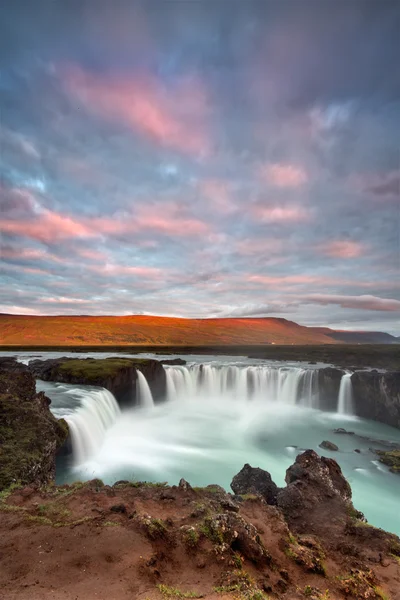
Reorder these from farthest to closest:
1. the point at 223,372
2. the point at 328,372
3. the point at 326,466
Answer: the point at 223,372 < the point at 328,372 < the point at 326,466

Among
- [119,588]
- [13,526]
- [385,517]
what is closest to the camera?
[119,588]

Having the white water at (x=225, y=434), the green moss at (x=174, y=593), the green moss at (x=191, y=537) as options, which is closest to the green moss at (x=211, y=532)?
the green moss at (x=191, y=537)

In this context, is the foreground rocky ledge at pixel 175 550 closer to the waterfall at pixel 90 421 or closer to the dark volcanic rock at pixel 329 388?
the waterfall at pixel 90 421

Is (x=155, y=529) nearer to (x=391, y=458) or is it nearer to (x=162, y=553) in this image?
(x=162, y=553)

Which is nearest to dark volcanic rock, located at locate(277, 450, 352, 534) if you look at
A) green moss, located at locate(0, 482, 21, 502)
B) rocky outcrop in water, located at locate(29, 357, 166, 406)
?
green moss, located at locate(0, 482, 21, 502)

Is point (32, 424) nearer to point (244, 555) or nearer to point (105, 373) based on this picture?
point (244, 555)

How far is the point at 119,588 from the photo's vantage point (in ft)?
22.6

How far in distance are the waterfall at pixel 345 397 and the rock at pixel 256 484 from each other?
1428 inches

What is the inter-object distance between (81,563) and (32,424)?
1382cm

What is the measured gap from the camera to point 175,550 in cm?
861

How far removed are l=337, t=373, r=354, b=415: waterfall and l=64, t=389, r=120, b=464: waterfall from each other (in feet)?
113

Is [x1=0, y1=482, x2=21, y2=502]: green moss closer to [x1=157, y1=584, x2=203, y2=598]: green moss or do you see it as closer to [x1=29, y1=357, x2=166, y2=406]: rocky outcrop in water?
[x1=157, y1=584, x2=203, y2=598]: green moss

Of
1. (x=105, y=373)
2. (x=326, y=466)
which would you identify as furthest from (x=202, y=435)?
(x=326, y=466)

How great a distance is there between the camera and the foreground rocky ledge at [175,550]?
23.4 feet
